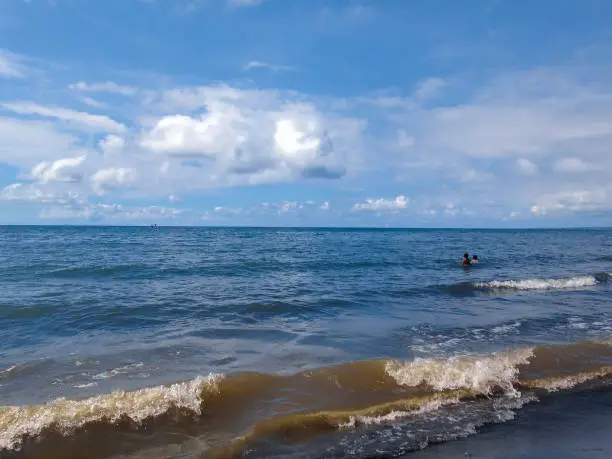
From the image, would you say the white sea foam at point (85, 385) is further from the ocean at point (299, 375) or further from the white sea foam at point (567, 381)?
the white sea foam at point (567, 381)

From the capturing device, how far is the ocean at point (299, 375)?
697 cm

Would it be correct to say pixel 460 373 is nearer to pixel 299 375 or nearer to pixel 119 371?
pixel 299 375

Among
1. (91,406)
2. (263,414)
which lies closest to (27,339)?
(91,406)

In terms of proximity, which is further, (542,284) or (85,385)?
(542,284)

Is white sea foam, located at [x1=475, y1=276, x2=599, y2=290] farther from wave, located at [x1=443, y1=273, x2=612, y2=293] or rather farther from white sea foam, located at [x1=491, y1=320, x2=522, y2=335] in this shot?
white sea foam, located at [x1=491, y1=320, x2=522, y2=335]

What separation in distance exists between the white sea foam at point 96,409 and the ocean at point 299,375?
3 centimetres

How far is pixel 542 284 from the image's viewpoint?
26.3 meters

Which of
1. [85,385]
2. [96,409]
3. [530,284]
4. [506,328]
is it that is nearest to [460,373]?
[506,328]

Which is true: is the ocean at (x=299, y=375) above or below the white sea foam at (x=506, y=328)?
above

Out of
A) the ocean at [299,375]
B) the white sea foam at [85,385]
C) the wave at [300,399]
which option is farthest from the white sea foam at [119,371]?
the wave at [300,399]

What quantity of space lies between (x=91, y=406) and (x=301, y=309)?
36.2 ft

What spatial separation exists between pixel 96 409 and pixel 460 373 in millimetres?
7700

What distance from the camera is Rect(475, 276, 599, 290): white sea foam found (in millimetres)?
25359

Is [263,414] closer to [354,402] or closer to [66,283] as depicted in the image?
[354,402]
